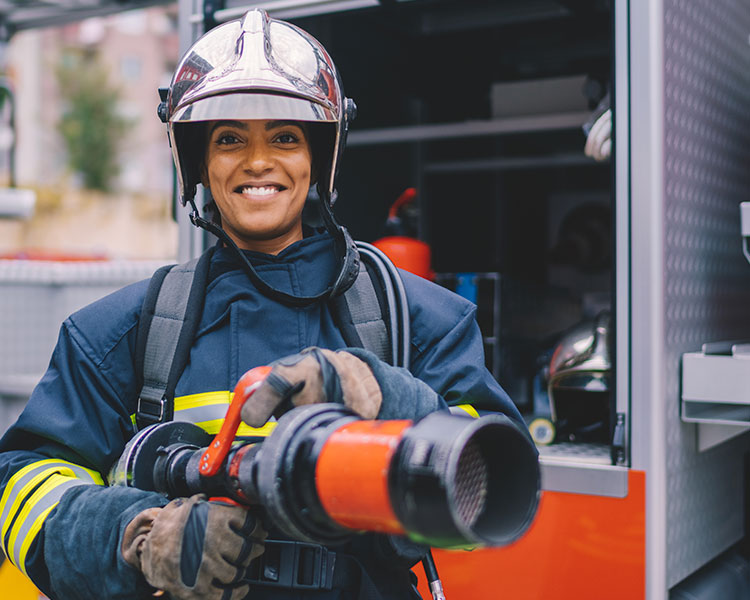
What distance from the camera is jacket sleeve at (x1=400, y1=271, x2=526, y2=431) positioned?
1.53 meters

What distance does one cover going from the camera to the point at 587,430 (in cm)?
244

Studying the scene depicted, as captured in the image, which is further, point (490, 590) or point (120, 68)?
point (120, 68)

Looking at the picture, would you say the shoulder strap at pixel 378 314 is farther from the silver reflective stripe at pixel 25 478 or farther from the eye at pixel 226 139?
the silver reflective stripe at pixel 25 478

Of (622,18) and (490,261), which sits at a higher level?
(622,18)

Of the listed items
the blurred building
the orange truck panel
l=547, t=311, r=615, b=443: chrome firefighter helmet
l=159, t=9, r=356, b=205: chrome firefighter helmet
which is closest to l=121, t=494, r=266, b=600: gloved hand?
l=159, t=9, r=356, b=205: chrome firefighter helmet

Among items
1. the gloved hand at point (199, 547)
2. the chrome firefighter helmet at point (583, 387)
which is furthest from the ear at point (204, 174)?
the chrome firefighter helmet at point (583, 387)

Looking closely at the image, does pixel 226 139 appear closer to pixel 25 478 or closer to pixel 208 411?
pixel 208 411

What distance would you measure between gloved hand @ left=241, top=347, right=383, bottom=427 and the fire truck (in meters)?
0.88

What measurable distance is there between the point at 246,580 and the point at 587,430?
4.23 ft

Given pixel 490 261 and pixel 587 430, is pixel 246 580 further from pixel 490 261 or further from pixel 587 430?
pixel 490 261

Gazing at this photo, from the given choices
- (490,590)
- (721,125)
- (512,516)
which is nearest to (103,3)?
(721,125)

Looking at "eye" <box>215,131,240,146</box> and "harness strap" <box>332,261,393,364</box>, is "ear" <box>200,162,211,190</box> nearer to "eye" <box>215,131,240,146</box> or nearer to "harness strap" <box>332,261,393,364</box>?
"eye" <box>215,131,240,146</box>

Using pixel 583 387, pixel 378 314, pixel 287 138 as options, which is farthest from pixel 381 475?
pixel 583 387

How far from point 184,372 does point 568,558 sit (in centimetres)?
99
